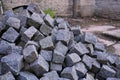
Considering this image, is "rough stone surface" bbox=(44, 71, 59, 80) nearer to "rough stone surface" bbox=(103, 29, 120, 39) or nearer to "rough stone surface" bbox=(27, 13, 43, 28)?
"rough stone surface" bbox=(27, 13, 43, 28)

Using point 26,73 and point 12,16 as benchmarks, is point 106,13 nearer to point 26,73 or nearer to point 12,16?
point 12,16

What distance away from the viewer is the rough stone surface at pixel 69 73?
3648 mm


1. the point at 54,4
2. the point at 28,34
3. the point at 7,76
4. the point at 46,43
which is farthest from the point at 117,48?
the point at 54,4

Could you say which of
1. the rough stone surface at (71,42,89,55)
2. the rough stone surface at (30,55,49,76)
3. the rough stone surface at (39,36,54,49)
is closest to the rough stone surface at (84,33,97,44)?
the rough stone surface at (71,42,89,55)

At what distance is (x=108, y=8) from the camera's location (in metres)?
8.92

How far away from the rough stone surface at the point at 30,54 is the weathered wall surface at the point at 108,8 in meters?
5.69

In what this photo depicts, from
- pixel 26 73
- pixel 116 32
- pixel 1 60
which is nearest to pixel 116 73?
pixel 26 73

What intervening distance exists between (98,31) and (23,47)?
3.48 m

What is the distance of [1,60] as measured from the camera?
3.58 m

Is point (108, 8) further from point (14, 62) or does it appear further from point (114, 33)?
point (14, 62)

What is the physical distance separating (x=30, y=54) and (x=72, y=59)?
664mm

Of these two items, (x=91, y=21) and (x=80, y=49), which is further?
(x=91, y=21)

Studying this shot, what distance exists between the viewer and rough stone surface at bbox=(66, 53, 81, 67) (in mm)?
3854

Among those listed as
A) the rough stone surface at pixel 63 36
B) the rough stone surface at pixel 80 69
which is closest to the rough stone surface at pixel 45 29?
the rough stone surface at pixel 63 36
